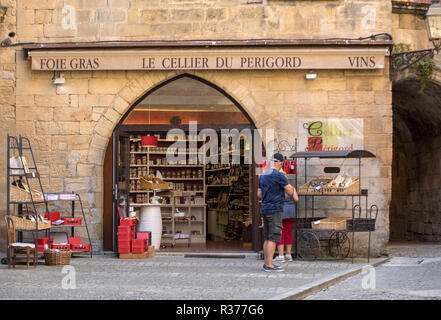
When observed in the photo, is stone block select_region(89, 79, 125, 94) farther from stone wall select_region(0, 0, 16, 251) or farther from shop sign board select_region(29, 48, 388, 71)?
stone wall select_region(0, 0, 16, 251)

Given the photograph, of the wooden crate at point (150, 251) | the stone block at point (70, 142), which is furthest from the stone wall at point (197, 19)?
the wooden crate at point (150, 251)

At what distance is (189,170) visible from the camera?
659 inches

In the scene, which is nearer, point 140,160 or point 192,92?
point 192,92

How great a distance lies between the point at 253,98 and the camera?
13.8 meters

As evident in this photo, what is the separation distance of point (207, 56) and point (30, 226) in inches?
175

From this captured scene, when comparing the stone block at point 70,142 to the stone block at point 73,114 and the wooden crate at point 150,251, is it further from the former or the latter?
the wooden crate at point 150,251

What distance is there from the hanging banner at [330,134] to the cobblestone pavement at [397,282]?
7.36 ft

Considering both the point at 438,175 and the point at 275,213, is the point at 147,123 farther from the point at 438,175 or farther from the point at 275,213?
the point at 438,175

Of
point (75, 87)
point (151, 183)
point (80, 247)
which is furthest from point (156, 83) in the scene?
point (80, 247)

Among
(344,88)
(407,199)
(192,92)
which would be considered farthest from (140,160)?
(407,199)

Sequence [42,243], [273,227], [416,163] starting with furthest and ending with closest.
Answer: [416,163], [42,243], [273,227]

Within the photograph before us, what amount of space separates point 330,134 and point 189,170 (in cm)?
419

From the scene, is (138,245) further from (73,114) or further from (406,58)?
(406,58)
